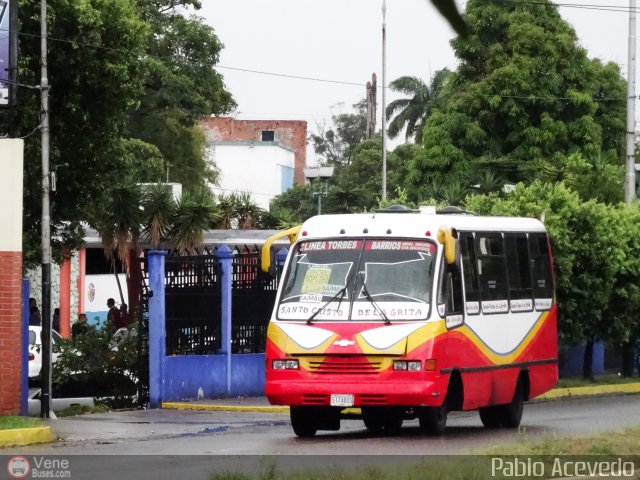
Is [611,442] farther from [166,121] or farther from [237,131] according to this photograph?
[237,131]

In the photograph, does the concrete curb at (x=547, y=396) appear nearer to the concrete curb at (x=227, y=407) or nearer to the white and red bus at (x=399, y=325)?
the concrete curb at (x=227, y=407)

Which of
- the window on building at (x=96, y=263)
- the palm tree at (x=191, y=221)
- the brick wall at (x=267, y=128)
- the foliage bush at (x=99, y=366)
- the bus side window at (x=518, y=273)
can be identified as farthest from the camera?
the brick wall at (x=267, y=128)

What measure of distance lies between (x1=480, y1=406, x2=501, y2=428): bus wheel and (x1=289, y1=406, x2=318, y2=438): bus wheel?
2490 millimetres

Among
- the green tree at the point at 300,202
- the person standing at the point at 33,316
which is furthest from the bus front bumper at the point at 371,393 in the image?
the green tree at the point at 300,202

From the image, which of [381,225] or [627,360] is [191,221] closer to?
[627,360]

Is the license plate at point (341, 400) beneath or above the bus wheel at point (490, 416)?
above

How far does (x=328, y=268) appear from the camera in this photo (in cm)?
1595

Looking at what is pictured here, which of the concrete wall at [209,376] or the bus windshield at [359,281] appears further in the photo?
the concrete wall at [209,376]

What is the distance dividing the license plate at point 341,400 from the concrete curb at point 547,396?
229 centimetres

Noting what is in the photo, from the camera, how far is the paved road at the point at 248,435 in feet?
43.9

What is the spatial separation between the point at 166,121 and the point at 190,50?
27.2ft

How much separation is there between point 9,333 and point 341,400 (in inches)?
190

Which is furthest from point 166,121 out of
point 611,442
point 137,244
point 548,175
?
point 611,442

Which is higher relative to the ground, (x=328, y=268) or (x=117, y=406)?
(x=328, y=268)
